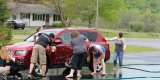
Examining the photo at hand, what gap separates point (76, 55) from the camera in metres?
12.2

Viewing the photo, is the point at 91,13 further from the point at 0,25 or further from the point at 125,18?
the point at 125,18

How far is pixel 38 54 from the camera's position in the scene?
38.9 feet

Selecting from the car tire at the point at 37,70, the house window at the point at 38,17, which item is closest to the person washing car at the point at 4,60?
the car tire at the point at 37,70

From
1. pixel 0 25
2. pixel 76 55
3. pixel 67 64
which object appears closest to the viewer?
pixel 76 55

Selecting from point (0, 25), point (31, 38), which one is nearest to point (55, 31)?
point (31, 38)

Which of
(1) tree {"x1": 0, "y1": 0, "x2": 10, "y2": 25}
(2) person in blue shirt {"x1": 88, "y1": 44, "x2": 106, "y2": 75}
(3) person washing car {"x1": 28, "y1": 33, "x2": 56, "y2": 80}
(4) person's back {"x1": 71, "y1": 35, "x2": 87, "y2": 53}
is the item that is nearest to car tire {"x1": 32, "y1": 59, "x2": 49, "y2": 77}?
(3) person washing car {"x1": 28, "y1": 33, "x2": 56, "y2": 80}

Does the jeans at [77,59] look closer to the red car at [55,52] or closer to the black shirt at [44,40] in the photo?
the red car at [55,52]

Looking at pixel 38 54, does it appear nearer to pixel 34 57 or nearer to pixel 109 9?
pixel 34 57

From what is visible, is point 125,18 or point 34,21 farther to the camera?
point 125,18

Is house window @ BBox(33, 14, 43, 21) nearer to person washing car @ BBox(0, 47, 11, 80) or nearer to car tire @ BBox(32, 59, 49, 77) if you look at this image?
car tire @ BBox(32, 59, 49, 77)

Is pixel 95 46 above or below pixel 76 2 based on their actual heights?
below

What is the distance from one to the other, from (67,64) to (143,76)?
287 centimetres

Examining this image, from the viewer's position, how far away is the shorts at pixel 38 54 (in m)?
11.7

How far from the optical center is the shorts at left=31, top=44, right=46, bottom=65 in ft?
38.5
